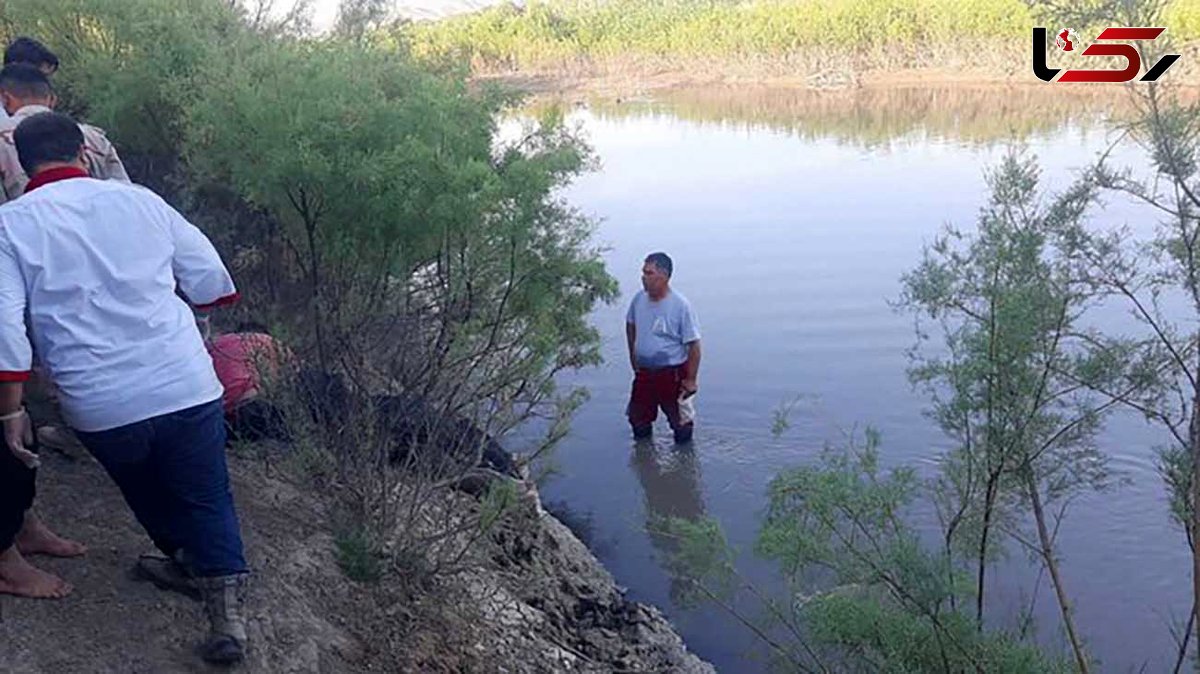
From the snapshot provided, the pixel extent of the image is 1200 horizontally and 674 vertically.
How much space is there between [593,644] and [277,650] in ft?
7.29

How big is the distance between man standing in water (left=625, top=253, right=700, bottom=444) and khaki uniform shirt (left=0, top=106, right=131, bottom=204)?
193 inches

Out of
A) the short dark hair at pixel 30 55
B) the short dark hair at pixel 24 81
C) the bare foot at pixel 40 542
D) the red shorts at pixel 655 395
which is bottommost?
the red shorts at pixel 655 395

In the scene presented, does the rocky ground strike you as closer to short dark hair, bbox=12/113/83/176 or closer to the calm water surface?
the calm water surface

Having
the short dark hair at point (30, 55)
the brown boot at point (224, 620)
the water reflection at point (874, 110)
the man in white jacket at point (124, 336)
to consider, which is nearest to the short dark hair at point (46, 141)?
the man in white jacket at point (124, 336)

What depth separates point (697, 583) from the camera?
572cm

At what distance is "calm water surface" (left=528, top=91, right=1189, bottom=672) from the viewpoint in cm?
762

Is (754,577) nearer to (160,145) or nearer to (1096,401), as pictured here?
(1096,401)

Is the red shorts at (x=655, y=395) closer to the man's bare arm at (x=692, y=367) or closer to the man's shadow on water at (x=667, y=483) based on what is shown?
the man's bare arm at (x=692, y=367)

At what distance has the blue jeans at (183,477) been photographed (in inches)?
152

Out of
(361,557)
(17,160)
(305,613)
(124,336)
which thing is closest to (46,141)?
(124,336)

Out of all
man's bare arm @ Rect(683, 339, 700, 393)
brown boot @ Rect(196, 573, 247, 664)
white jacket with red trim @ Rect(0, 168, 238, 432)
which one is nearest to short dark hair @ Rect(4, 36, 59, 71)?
white jacket with red trim @ Rect(0, 168, 238, 432)

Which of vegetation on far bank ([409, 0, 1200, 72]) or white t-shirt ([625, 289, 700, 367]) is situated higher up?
vegetation on far bank ([409, 0, 1200, 72])

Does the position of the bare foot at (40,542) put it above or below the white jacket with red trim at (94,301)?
below

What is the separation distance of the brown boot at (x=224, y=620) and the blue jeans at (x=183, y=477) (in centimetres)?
6
